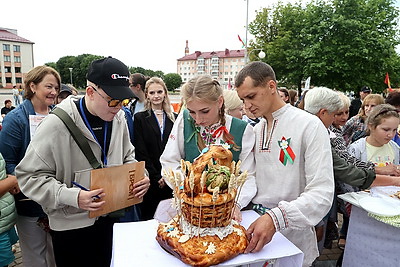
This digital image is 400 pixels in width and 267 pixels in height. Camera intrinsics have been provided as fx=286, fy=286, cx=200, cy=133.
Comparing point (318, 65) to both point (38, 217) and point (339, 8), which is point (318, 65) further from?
point (38, 217)

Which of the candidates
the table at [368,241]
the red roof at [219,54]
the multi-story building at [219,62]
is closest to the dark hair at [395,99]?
the table at [368,241]

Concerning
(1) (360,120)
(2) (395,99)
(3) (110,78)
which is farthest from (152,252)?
(2) (395,99)

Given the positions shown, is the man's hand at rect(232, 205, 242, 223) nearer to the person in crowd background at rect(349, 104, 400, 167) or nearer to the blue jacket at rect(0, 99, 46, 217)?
the blue jacket at rect(0, 99, 46, 217)

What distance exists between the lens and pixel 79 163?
6.30 ft

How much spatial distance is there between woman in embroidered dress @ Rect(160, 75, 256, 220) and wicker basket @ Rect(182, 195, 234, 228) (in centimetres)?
47

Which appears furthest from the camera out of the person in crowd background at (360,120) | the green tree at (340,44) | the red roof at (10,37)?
the red roof at (10,37)

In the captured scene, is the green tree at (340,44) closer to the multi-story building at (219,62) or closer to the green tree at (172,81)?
the multi-story building at (219,62)

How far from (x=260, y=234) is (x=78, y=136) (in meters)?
1.28

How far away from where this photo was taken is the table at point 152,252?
51.7 inches

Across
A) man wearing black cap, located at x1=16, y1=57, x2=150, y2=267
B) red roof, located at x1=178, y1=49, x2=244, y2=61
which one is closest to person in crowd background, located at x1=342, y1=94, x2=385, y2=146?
man wearing black cap, located at x1=16, y1=57, x2=150, y2=267

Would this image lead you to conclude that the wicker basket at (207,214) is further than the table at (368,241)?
No

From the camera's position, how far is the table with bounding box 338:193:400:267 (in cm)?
252

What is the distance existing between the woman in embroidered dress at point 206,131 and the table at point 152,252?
410 millimetres

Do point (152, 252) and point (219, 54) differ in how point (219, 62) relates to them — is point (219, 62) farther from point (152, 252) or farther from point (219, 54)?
point (152, 252)
